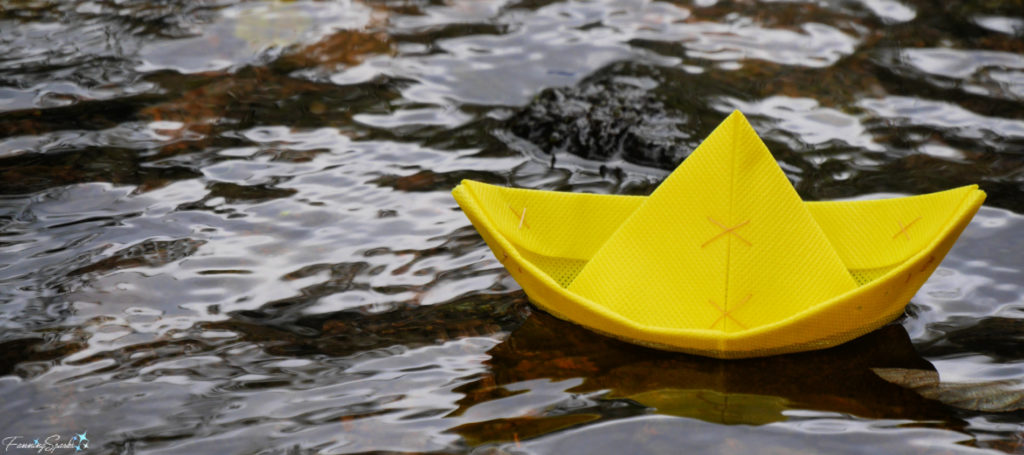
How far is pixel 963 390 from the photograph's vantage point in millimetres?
2395

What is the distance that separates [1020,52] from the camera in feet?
17.2

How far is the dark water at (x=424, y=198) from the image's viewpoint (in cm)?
232

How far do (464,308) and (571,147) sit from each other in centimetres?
152

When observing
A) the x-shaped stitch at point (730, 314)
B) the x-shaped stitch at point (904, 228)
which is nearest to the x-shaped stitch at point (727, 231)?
the x-shaped stitch at point (730, 314)

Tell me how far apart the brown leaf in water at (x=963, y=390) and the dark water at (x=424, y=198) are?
0.02m

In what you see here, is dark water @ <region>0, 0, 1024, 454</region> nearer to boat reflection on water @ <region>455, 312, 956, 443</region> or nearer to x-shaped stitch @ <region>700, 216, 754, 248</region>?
boat reflection on water @ <region>455, 312, 956, 443</region>

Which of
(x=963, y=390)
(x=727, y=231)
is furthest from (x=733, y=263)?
(x=963, y=390)

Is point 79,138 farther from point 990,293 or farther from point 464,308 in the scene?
point 990,293

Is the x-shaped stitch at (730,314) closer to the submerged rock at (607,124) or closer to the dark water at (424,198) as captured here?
the dark water at (424,198)
